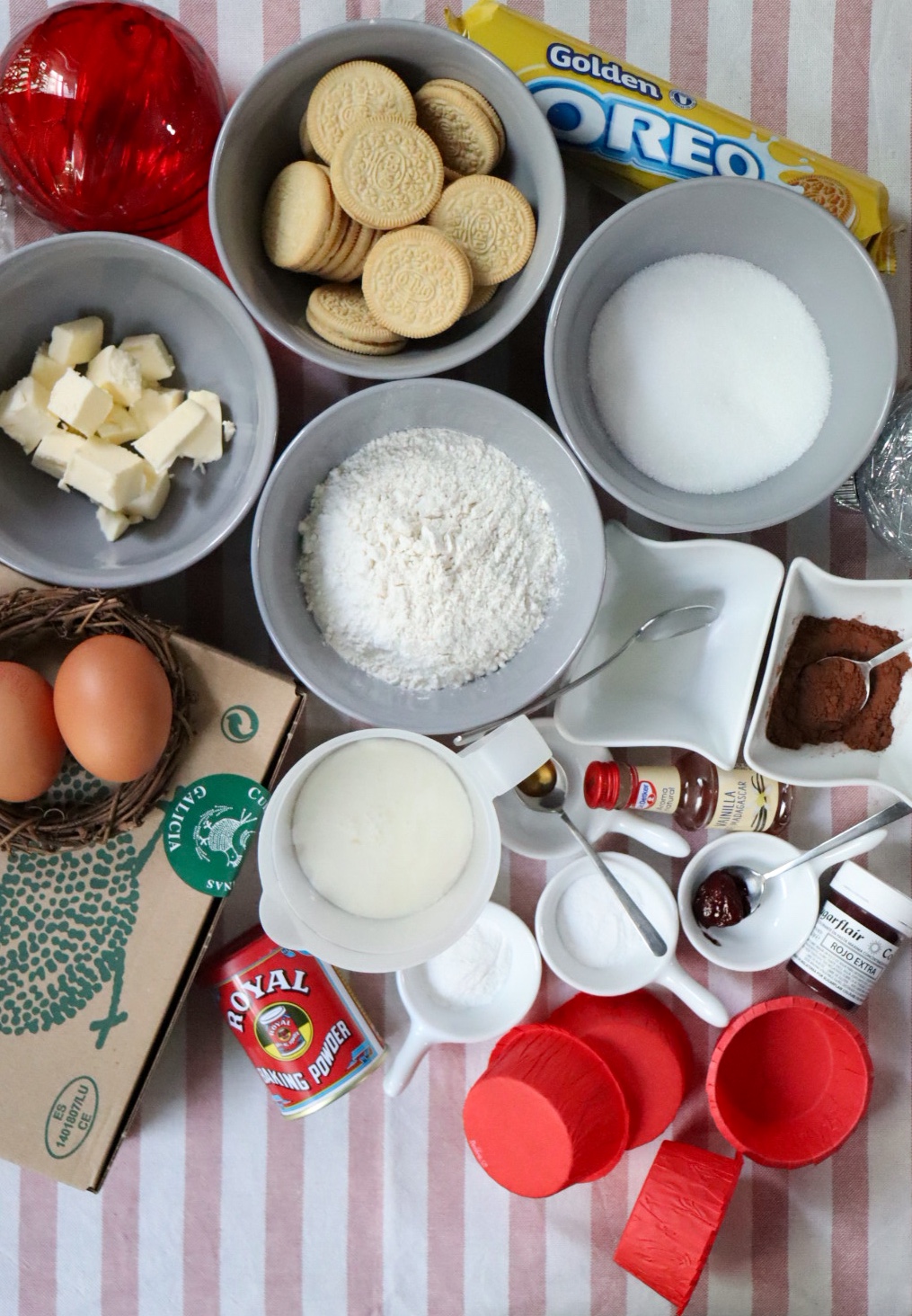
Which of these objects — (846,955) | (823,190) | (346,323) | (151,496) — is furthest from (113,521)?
(846,955)

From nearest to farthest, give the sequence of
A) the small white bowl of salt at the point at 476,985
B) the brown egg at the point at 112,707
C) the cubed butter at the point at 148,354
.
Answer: the brown egg at the point at 112,707 < the cubed butter at the point at 148,354 < the small white bowl of salt at the point at 476,985

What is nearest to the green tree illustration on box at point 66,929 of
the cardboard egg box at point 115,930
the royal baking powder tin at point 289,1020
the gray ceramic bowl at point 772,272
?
the cardboard egg box at point 115,930

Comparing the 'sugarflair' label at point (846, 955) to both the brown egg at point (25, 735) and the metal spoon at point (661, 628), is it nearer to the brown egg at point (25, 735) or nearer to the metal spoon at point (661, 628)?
the metal spoon at point (661, 628)

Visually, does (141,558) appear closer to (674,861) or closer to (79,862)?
(79,862)

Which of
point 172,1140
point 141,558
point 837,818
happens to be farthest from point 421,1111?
point 141,558

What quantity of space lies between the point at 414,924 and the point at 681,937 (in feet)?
1.09

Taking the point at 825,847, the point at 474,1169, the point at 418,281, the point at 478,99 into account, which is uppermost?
A: the point at 478,99

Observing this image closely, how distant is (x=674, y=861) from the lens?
3.48 ft

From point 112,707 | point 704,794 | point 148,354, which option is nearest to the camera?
point 112,707

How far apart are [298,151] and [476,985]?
857mm

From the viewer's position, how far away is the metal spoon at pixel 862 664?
37.9 inches

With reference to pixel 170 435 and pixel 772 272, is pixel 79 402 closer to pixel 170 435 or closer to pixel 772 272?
pixel 170 435

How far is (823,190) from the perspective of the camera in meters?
0.91

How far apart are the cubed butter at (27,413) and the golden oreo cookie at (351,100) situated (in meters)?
0.34
